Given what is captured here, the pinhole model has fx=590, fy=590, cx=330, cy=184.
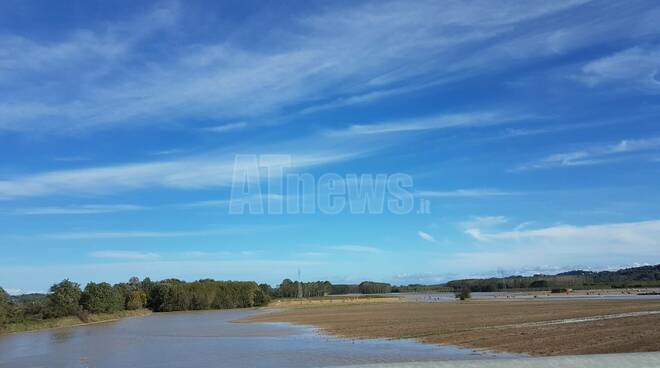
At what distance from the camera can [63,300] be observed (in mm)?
85875

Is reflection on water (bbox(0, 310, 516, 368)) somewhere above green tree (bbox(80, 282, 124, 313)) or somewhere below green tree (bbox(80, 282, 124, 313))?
below

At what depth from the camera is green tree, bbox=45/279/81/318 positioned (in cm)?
8488

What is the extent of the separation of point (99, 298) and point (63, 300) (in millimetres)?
9806

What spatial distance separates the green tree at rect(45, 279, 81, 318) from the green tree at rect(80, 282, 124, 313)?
136 inches

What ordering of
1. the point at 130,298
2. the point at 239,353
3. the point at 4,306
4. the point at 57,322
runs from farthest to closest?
the point at 130,298 → the point at 57,322 → the point at 4,306 → the point at 239,353

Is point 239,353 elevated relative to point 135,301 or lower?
lower

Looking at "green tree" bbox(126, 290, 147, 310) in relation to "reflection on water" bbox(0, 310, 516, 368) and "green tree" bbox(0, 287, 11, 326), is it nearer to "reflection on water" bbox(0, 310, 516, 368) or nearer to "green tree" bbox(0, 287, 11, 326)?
"green tree" bbox(0, 287, 11, 326)

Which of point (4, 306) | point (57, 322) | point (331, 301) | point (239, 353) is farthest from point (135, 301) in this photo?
point (239, 353)

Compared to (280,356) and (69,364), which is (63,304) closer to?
(69,364)

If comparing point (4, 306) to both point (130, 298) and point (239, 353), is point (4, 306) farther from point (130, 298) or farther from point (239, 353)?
point (130, 298)

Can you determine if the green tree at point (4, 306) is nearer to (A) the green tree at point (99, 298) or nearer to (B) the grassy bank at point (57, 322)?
(B) the grassy bank at point (57, 322)

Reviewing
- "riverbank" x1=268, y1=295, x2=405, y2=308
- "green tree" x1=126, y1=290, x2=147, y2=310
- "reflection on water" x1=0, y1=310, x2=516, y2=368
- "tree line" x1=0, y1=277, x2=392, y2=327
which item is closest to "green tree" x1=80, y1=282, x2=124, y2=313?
"tree line" x1=0, y1=277, x2=392, y2=327

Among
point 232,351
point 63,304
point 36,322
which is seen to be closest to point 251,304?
point 63,304

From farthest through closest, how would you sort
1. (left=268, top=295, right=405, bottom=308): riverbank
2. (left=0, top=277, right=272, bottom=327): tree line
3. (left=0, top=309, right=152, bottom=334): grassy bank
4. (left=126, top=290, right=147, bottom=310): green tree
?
(left=268, top=295, right=405, bottom=308): riverbank, (left=126, top=290, right=147, bottom=310): green tree, (left=0, top=277, right=272, bottom=327): tree line, (left=0, top=309, right=152, bottom=334): grassy bank
